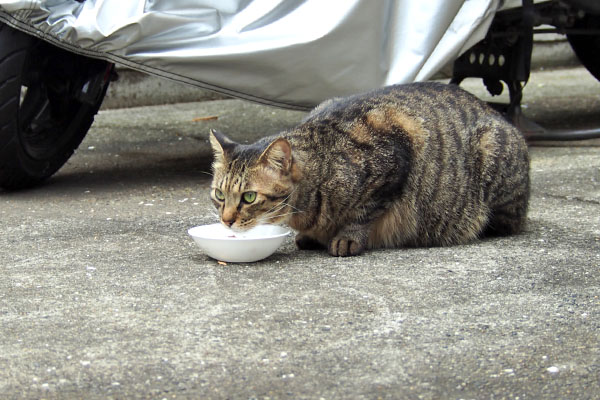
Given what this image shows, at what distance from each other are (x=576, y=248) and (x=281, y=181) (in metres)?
1.21

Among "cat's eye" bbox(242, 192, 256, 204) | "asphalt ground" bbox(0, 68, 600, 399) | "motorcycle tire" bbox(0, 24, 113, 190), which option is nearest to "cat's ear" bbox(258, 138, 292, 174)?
"cat's eye" bbox(242, 192, 256, 204)

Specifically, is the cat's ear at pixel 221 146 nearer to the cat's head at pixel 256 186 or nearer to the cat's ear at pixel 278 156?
the cat's head at pixel 256 186

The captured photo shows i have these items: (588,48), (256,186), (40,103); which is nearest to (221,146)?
(256,186)

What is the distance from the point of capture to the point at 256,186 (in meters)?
2.99

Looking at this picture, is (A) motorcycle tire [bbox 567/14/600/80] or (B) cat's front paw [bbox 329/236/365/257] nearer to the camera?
(B) cat's front paw [bbox 329/236/365/257]

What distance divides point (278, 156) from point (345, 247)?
46cm

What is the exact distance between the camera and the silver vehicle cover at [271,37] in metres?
3.81

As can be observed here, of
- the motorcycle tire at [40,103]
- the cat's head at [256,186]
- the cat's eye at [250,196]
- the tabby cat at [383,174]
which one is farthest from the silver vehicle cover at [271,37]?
the cat's eye at [250,196]

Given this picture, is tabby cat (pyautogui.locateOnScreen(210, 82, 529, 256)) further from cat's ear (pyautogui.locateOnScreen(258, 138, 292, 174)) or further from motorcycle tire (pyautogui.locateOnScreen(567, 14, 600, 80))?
motorcycle tire (pyautogui.locateOnScreen(567, 14, 600, 80))

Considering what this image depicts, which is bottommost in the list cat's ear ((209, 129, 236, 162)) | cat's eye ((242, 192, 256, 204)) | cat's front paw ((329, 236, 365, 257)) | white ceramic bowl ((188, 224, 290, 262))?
cat's front paw ((329, 236, 365, 257))

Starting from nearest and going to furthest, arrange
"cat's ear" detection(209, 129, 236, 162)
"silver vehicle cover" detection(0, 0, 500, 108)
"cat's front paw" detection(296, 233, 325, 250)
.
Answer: "cat's ear" detection(209, 129, 236, 162) < "cat's front paw" detection(296, 233, 325, 250) < "silver vehicle cover" detection(0, 0, 500, 108)

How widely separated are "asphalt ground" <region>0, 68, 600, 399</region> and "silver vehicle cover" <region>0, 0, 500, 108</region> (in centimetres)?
74

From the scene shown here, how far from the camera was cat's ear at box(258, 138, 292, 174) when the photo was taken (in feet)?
9.78

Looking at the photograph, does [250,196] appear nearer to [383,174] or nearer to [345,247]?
[345,247]
